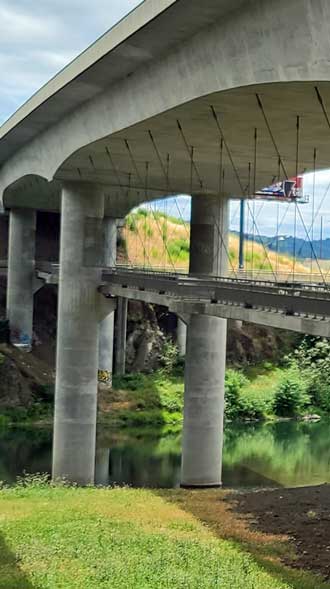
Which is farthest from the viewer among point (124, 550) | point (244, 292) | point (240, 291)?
point (240, 291)

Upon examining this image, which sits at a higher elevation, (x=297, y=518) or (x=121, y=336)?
(x=121, y=336)

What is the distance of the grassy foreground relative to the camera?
11.4 m

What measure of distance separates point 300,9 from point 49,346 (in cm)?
3547

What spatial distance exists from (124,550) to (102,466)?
50.4 feet

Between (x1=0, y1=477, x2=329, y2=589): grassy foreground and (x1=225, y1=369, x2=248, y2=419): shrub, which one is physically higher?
(x1=0, y1=477, x2=329, y2=589): grassy foreground

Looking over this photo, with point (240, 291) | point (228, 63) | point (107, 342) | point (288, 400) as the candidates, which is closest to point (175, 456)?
point (107, 342)

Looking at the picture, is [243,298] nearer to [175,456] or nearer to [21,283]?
[175,456]

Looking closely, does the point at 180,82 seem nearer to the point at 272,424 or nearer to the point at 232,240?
the point at 272,424

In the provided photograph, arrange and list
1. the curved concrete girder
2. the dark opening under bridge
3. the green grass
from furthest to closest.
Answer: the green grass < the dark opening under bridge < the curved concrete girder

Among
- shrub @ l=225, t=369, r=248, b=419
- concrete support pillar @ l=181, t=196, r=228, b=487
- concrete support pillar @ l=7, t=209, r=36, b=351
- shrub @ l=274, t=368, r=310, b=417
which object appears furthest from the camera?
concrete support pillar @ l=7, t=209, r=36, b=351

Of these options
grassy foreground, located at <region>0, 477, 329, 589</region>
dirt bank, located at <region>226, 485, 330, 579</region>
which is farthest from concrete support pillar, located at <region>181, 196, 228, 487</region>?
grassy foreground, located at <region>0, 477, 329, 589</region>

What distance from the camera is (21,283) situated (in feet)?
140

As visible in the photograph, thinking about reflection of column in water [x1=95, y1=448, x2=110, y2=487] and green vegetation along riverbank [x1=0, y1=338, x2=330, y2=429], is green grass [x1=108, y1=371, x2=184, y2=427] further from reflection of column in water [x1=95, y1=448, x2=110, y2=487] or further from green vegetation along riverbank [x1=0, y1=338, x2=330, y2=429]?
reflection of column in water [x1=95, y1=448, x2=110, y2=487]

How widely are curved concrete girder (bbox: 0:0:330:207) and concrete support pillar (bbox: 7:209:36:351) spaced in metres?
21.8
